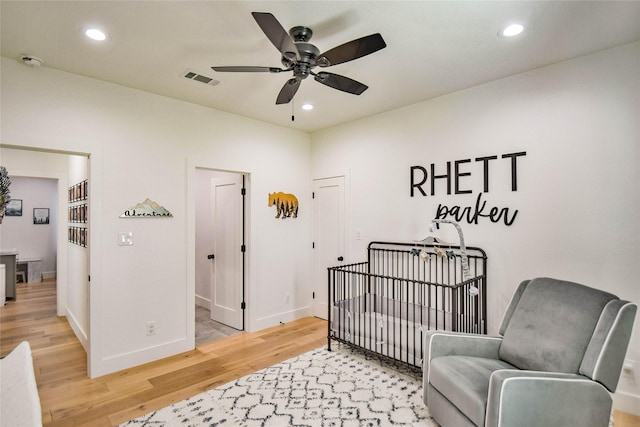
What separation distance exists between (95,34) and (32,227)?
26.8 ft

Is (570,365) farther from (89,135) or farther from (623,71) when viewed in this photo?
(89,135)

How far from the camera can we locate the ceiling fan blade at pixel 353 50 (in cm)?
188

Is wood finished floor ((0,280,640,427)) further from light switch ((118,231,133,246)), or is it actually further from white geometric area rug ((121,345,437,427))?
light switch ((118,231,133,246))

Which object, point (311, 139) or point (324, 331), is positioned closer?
point (324, 331)

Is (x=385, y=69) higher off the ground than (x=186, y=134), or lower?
higher

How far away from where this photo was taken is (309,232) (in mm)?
4984

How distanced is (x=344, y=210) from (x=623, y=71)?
3018 mm

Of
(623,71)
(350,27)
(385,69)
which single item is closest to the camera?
(350,27)

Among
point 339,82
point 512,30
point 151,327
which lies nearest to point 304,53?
point 339,82

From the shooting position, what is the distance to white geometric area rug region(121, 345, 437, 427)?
7.75 ft

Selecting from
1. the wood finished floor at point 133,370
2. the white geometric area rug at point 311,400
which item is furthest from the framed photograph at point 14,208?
the white geometric area rug at point 311,400

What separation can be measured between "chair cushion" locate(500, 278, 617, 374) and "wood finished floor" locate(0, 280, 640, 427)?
94 cm

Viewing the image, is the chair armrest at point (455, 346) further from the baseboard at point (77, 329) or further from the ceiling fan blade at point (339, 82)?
the baseboard at point (77, 329)

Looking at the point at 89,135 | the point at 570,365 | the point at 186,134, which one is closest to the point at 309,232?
the point at 186,134
